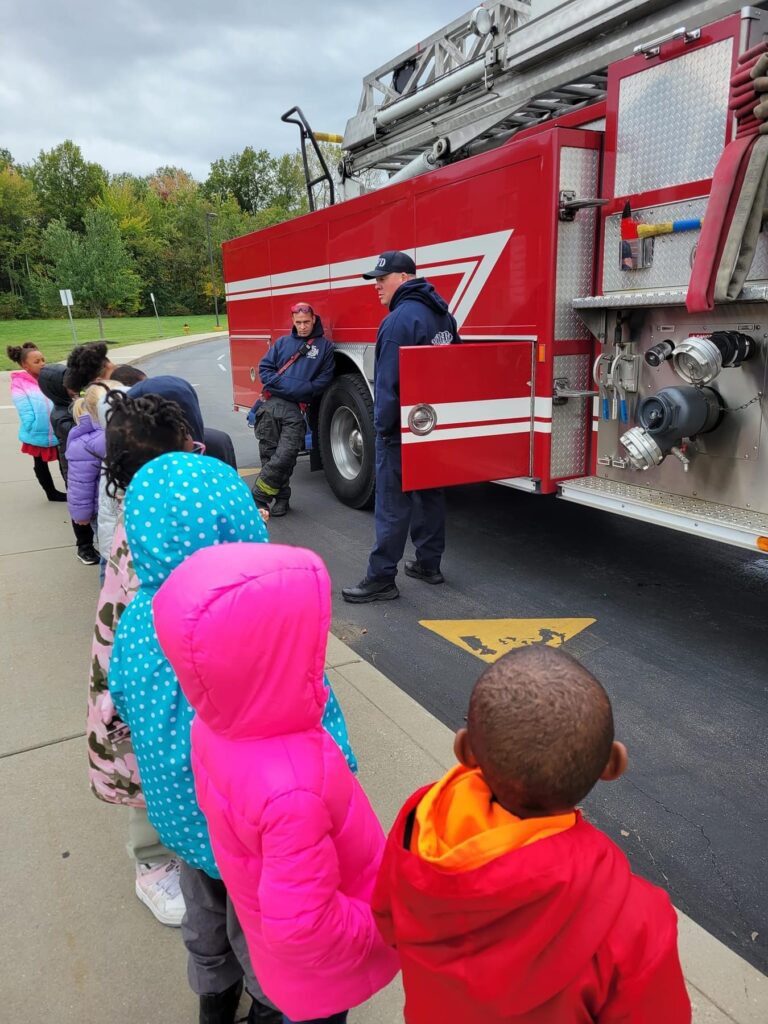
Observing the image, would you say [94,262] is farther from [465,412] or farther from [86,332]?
[465,412]

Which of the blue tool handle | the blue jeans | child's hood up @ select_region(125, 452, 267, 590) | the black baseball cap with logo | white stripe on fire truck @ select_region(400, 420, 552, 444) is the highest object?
the blue tool handle

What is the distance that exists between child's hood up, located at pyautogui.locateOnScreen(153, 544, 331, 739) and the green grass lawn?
32.8 metres

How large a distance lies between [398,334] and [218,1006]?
3.31m

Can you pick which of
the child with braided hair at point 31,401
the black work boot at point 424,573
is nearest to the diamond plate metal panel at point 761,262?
the black work boot at point 424,573

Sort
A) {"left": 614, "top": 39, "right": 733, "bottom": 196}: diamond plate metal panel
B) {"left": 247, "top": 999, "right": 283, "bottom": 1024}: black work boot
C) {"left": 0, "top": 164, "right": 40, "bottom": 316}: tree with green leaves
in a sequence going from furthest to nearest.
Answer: {"left": 0, "top": 164, "right": 40, "bottom": 316}: tree with green leaves < {"left": 614, "top": 39, "right": 733, "bottom": 196}: diamond plate metal panel < {"left": 247, "top": 999, "right": 283, "bottom": 1024}: black work boot

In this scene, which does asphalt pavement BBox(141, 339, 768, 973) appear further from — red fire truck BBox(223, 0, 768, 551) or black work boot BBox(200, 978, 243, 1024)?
black work boot BBox(200, 978, 243, 1024)

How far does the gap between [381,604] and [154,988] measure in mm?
2739

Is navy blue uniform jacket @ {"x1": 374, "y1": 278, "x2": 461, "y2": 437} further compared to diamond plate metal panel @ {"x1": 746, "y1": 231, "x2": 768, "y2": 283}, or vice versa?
navy blue uniform jacket @ {"x1": 374, "y1": 278, "x2": 461, "y2": 437}

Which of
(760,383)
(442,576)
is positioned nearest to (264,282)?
(442,576)

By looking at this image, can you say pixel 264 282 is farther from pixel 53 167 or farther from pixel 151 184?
pixel 151 184

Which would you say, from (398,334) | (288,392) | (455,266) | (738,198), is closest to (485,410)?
(398,334)

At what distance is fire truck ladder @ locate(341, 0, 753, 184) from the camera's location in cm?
400

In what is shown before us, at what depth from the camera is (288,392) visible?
21.0ft

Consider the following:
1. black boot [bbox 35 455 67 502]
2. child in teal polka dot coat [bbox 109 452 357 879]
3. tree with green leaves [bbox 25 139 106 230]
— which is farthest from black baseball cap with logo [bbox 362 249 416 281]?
tree with green leaves [bbox 25 139 106 230]
